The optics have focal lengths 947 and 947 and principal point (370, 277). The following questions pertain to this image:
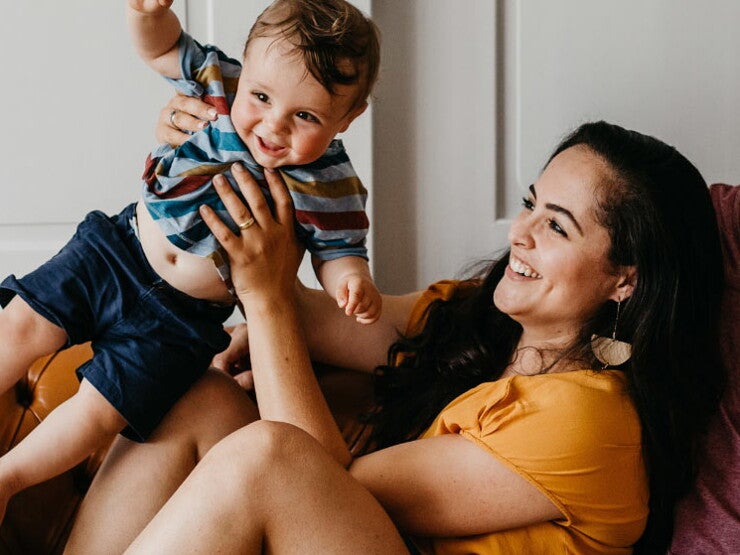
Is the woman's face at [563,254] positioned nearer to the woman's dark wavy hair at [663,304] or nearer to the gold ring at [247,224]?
the woman's dark wavy hair at [663,304]

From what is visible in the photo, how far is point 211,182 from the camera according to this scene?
1.35 meters

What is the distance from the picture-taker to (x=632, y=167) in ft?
4.71

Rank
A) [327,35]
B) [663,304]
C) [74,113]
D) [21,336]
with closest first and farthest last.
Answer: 1. [327,35]
2. [21,336]
3. [663,304]
4. [74,113]

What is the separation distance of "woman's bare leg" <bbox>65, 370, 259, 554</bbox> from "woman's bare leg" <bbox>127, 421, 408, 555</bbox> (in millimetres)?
200

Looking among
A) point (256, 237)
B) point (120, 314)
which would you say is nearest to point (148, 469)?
point (120, 314)

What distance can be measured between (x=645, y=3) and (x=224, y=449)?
1283 mm

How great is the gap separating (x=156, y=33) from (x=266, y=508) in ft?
2.22

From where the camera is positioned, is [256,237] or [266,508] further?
[256,237]

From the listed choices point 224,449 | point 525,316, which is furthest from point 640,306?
point 224,449

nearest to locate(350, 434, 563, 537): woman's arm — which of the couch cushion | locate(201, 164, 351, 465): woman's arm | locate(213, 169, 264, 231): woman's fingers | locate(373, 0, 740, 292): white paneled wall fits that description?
locate(201, 164, 351, 465): woman's arm

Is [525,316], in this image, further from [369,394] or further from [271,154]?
[271,154]

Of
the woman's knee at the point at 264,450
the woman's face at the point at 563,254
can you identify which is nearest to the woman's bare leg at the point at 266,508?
the woman's knee at the point at 264,450

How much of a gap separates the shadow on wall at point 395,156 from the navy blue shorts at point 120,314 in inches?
28.6

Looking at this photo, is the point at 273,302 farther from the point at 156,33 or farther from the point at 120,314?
the point at 156,33
